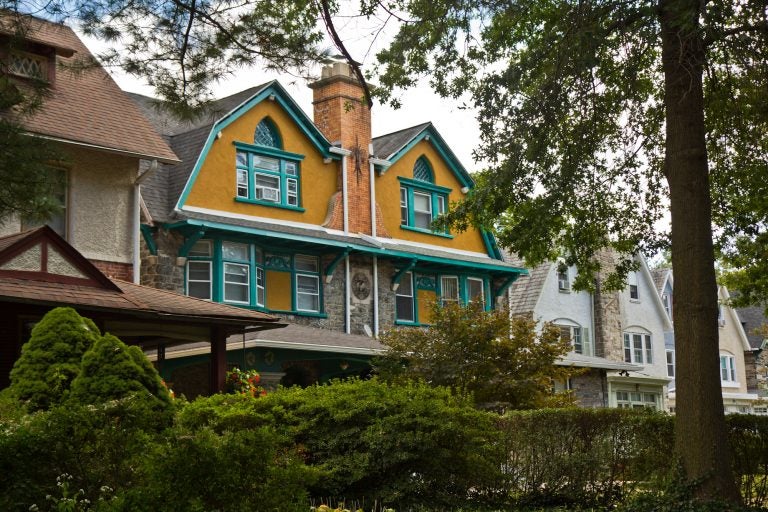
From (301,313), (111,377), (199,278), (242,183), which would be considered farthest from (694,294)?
(242,183)

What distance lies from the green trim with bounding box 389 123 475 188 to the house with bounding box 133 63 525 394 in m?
0.04

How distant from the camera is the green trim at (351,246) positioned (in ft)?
80.6

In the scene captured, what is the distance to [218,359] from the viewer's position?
60.4 ft

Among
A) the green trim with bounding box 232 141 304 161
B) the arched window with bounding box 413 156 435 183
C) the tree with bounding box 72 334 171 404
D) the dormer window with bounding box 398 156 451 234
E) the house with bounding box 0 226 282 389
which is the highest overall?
the arched window with bounding box 413 156 435 183

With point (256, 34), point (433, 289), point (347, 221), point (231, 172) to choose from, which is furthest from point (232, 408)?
point (433, 289)

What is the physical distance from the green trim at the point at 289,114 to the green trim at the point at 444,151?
3404mm

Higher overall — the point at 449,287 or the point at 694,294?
the point at 449,287

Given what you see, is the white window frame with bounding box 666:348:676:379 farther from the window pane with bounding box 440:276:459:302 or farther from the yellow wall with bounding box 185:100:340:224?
the yellow wall with bounding box 185:100:340:224

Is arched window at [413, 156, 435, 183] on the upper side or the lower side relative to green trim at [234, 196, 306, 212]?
upper

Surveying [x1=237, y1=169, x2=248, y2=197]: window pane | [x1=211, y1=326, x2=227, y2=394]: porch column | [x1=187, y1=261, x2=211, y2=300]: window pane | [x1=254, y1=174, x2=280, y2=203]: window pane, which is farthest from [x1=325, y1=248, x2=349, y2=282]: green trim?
[x1=211, y1=326, x2=227, y2=394]: porch column

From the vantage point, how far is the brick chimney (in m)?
29.3

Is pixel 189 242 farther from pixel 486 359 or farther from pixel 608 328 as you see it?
pixel 608 328

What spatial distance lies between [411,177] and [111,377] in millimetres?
21166

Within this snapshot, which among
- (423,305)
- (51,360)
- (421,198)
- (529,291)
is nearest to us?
(51,360)
